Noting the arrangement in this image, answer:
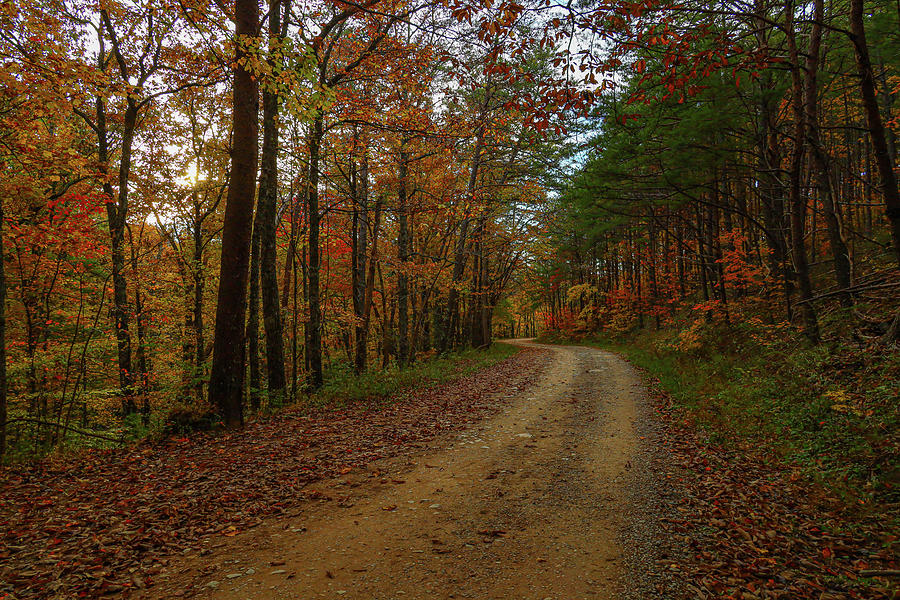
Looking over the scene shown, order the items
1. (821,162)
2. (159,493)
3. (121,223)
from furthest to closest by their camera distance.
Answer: (121,223)
(821,162)
(159,493)

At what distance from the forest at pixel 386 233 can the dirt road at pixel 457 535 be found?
0.66ft

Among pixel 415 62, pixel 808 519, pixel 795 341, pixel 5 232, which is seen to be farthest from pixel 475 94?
pixel 808 519

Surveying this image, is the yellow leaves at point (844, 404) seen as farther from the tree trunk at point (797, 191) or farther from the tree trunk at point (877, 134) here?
the tree trunk at point (797, 191)

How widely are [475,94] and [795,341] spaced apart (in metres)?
15.5

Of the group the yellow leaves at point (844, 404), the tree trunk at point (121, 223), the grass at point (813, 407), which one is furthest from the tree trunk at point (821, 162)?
the tree trunk at point (121, 223)

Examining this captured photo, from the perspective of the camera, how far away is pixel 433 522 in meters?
4.11

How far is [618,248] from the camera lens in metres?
32.3

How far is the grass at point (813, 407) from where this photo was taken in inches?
179

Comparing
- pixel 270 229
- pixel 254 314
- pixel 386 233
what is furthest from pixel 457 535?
pixel 386 233

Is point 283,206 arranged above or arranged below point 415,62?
below

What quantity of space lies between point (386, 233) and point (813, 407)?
63.2ft

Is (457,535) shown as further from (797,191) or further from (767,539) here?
(797,191)

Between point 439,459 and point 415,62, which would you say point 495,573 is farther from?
point 415,62

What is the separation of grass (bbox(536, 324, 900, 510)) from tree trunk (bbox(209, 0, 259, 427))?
858 cm
